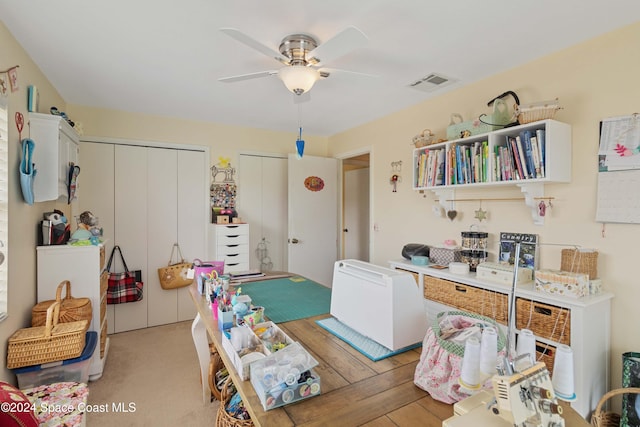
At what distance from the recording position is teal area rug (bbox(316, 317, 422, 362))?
1.18 metres

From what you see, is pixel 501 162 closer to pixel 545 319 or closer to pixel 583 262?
pixel 583 262

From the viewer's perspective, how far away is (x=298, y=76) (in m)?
1.83

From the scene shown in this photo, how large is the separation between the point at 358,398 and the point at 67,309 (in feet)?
7.29

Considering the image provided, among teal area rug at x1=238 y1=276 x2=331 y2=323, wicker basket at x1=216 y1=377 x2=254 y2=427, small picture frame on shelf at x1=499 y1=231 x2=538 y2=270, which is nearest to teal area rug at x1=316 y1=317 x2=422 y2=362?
teal area rug at x1=238 y1=276 x2=331 y2=323

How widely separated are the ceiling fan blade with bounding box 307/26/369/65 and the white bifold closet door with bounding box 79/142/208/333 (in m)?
2.49

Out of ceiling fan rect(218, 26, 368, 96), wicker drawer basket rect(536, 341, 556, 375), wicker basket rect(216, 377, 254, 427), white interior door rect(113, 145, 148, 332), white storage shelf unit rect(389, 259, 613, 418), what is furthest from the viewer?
white interior door rect(113, 145, 148, 332)

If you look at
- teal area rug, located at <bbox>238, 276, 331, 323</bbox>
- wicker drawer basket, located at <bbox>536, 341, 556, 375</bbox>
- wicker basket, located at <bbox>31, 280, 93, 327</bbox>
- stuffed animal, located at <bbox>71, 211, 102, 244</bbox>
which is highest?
stuffed animal, located at <bbox>71, 211, 102, 244</bbox>

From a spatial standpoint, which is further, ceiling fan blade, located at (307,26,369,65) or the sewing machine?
ceiling fan blade, located at (307,26,369,65)

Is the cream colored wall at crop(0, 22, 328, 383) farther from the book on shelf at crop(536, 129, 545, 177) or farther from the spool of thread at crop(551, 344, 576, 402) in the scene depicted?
the book on shelf at crop(536, 129, 545, 177)

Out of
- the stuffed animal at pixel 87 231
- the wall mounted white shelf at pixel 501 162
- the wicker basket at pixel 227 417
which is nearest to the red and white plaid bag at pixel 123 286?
the stuffed animal at pixel 87 231

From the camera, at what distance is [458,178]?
2451mm

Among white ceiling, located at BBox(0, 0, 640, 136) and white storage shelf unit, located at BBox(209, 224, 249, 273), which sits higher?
white ceiling, located at BBox(0, 0, 640, 136)

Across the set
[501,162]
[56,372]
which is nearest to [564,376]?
[501,162]

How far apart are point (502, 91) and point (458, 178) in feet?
2.33
